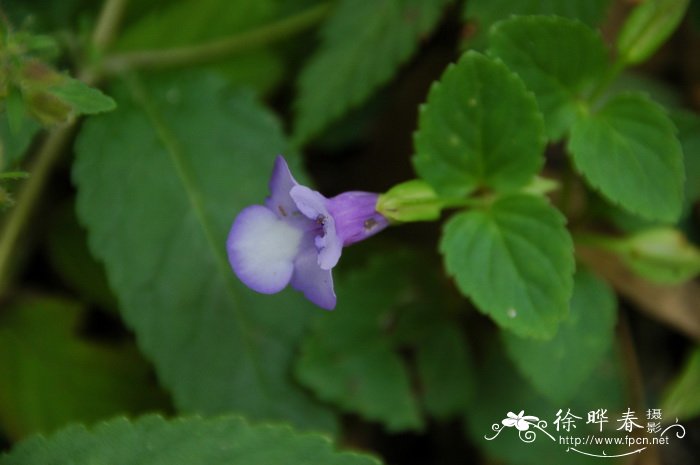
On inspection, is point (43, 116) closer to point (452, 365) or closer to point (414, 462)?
point (452, 365)

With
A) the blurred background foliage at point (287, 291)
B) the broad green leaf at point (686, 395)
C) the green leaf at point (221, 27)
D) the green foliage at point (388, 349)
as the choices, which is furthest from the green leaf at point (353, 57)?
the broad green leaf at point (686, 395)

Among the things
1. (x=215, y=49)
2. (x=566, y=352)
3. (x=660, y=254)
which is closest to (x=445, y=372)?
(x=566, y=352)

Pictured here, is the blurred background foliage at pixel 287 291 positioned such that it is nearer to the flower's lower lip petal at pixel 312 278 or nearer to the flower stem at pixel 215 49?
the flower stem at pixel 215 49

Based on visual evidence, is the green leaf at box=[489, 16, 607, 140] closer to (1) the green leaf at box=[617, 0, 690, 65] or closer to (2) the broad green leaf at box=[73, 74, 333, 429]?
(1) the green leaf at box=[617, 0, 690, 65]

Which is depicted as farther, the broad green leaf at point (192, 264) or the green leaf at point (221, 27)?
the green leaf at point (221, 27)

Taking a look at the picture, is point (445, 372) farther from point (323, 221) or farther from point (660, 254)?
point (323, 221)

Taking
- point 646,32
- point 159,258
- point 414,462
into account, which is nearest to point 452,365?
point 414,462

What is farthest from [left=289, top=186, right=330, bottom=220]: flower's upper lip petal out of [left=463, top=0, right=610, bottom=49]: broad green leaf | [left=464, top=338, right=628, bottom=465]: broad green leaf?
[left=464, top=338, right=628, bottom=465]: broad green leaf
